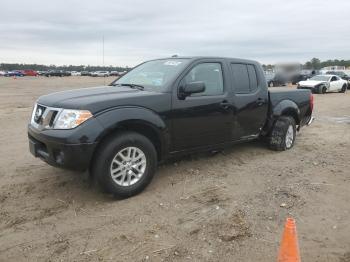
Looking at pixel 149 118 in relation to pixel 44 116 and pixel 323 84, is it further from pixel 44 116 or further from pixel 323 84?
pixel 323 84

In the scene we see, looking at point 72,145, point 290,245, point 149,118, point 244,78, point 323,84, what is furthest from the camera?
point 323,84

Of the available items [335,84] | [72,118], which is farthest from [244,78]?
[335,84]

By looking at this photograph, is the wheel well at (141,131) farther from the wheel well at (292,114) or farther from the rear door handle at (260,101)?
the wheel well at (292,114)

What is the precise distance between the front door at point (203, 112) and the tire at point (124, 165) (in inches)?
23.3

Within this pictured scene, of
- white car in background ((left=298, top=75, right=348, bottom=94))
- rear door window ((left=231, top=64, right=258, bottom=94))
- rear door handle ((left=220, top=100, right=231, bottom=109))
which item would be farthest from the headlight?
white car in background ((left=298, top=75, right=348, bottom=94))

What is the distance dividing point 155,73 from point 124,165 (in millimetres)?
1680

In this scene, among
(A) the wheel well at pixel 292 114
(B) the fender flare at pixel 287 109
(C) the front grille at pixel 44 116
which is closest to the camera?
(C) the front grille at pixel 44 116

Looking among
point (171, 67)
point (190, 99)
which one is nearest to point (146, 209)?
point (190, 99)

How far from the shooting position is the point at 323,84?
29328 mm

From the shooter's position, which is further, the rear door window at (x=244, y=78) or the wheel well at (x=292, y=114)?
the wheel well at (x=292, y=114)

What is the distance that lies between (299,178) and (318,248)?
223 centimetres

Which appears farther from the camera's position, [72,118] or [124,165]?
[124,165]

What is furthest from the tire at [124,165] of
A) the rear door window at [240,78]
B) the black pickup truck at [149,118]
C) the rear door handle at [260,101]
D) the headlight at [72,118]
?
the rear door handle at [260,101]

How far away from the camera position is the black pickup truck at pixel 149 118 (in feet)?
15.4
